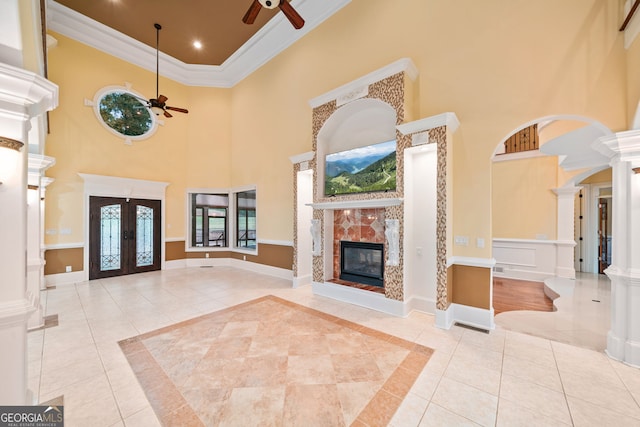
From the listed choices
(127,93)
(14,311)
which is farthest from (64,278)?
(14,311)

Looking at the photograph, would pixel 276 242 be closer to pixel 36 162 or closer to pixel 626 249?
pixel 36 162

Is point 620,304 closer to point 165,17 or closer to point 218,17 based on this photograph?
point 218,17

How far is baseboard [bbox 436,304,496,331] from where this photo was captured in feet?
11.3

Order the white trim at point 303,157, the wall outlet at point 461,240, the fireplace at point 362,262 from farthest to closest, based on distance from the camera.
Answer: the white trim at point 303,157 → the fireplace at point 362,262 → the wall outlet at point 461,240

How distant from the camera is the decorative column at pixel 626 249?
8.46ft

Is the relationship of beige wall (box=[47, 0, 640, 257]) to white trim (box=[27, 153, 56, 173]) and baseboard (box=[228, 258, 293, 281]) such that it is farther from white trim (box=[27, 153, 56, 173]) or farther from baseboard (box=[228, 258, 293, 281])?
white trim (box=[27, 153, 56, 173])

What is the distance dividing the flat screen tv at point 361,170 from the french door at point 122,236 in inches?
223

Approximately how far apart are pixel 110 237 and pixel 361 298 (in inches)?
269

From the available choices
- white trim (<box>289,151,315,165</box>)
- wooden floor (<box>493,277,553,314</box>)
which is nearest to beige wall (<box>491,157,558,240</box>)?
wooden floor (<box>493,277,553,314</box>)

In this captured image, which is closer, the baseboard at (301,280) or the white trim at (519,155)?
the baseboard at (301,280)

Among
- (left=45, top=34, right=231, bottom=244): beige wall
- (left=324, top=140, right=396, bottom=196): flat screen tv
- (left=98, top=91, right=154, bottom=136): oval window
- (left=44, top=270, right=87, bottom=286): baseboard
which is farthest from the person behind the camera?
(left=98, top=91, right=154, bottom=136): oval window

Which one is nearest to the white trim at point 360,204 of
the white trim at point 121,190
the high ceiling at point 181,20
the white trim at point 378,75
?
the white trim at point 378,75

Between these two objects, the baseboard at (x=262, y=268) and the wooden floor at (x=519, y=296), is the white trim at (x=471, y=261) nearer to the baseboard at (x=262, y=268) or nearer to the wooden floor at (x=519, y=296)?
the wooden floor at (x=519, y=296)

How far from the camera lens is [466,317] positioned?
11.9 feet
